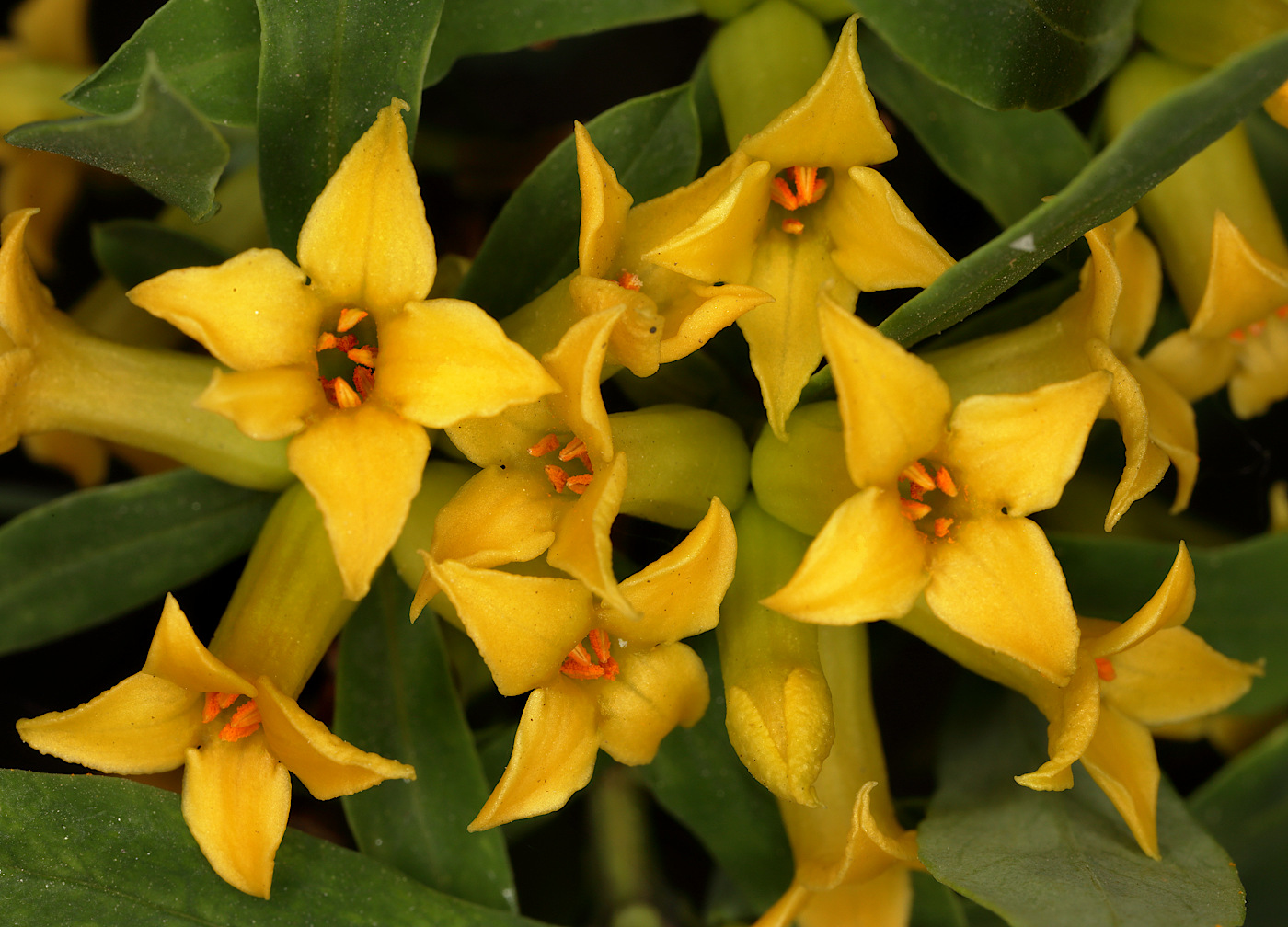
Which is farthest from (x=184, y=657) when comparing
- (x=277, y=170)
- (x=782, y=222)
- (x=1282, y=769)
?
(x=1282, y=769)

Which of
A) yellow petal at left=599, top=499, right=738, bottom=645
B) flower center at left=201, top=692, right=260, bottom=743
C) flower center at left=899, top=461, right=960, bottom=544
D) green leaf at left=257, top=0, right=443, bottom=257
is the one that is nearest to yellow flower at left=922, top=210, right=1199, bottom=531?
flower center at left=899, top=461, right=960, bottom=544

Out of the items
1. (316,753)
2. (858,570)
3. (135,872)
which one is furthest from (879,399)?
(135,872)

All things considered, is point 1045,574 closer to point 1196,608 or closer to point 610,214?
point 610,214

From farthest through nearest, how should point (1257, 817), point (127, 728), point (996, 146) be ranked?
point (1257, 817)
point (996, 146)
point (127, 728)

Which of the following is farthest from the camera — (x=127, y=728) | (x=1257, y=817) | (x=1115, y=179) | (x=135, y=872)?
(x=1257, y=817)

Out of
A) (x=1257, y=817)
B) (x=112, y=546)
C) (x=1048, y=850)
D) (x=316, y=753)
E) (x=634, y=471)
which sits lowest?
(x=1257, y=817)

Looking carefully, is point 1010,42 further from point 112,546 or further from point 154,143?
point 112,546
